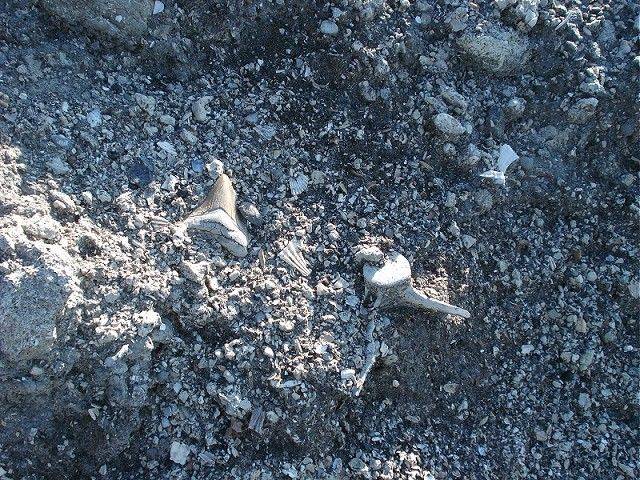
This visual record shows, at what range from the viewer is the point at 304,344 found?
75.8 inches

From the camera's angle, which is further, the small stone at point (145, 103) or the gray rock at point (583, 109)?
the gray rock at point (583, 109)

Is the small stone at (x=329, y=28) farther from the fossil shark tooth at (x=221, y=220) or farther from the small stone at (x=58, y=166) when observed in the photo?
the small stone at (x=58, y=166)

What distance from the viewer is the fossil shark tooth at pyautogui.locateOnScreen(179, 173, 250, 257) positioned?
193 cm

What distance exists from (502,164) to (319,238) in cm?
72

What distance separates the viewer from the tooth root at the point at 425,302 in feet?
6.64

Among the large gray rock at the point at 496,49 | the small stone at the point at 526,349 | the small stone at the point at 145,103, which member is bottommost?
the small stone at the point at 526,349

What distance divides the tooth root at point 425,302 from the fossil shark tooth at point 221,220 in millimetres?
528

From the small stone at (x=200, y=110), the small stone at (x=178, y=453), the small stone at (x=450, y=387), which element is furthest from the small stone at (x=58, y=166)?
the small stone at (x=450, y=387)

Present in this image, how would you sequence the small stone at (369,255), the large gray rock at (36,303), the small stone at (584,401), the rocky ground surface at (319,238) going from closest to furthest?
the large gray rock at (36,303), the rocky ground surface at (319,238), the small stone at (369,255), the small stone at (584,401)

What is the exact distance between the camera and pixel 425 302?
204cm

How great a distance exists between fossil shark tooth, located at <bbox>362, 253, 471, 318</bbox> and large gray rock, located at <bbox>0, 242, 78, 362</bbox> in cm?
88

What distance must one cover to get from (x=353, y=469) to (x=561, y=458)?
72cm

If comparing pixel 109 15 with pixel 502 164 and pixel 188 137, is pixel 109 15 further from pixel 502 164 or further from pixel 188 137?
pixel 502 164

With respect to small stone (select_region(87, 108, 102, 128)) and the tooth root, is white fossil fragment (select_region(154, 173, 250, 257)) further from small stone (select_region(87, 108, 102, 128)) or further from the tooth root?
the tooth root
